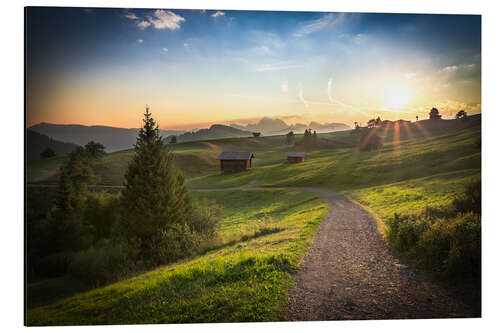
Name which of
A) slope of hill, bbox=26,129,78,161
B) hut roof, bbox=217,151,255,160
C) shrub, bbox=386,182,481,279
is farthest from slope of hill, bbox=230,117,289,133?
hut roof, bbox=217,151,255,160

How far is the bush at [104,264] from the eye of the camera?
820 cm

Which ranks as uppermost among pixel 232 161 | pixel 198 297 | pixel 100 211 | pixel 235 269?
pixel 232 161

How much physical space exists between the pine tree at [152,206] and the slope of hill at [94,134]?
460mm

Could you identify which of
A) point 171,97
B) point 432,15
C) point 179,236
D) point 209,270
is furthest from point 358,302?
point 432,15

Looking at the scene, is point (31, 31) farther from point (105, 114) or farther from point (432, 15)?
point (432, 15)

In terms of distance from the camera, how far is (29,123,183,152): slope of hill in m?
6.55

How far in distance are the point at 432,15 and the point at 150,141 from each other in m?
10.6

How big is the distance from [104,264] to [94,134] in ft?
16.7

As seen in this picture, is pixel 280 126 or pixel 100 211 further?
pixel 100 211

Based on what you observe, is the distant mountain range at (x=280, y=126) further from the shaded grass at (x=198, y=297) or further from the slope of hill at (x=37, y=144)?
the slope of hill at (x=37, y=144)

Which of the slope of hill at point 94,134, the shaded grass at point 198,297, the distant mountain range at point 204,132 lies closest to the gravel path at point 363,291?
the shaded grass at point 198,297

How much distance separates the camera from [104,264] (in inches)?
337

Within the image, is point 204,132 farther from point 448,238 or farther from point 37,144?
point 448,238

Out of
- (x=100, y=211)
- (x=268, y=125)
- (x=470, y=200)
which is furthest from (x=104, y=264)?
(x=470, y=200)
